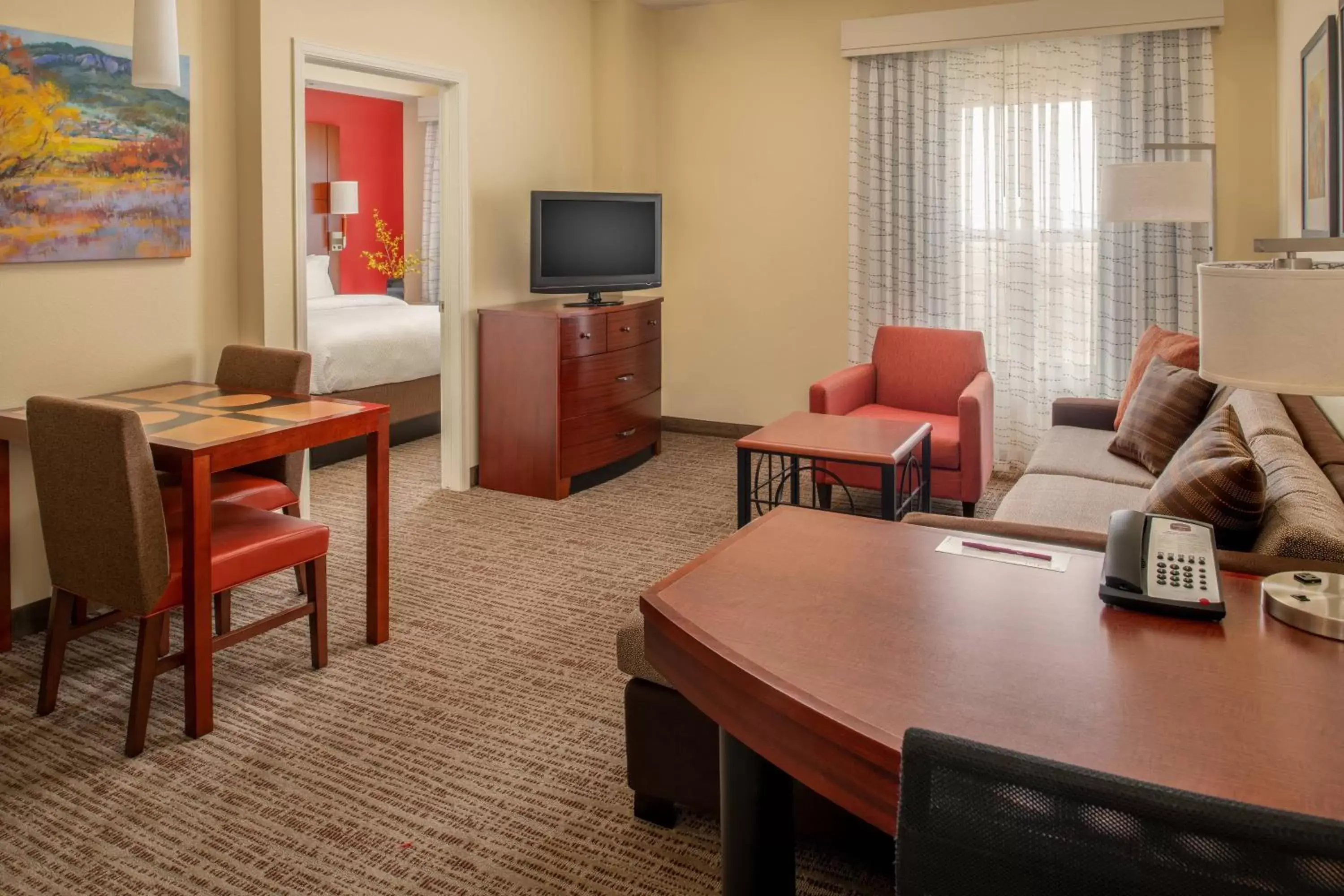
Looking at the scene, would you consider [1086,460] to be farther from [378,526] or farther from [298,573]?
[298,573]

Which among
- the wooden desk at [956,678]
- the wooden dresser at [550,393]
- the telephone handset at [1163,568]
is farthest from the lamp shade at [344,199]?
the telephone handset at [1163,568]

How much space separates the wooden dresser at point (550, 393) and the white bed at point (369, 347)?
3.02ft

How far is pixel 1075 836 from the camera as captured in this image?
78cm

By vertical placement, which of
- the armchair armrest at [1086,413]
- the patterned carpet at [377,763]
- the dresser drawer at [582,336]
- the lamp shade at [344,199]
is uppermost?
the lamp shade at [344,199]

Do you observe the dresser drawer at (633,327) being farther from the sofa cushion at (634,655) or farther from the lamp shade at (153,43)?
the sofa cushion at (634,655)

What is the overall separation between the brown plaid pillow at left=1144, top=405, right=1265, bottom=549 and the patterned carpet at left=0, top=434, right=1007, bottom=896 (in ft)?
3.37

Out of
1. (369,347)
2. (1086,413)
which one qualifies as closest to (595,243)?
(369,347)

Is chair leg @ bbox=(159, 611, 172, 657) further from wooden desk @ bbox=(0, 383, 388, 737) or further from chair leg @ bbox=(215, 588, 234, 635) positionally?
wooden desk @ bbox=(0, 383, 388, 737)

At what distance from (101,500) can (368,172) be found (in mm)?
7056

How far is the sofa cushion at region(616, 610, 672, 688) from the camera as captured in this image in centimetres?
223

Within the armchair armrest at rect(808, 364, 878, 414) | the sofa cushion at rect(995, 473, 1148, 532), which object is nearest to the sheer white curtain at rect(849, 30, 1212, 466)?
the armchair armrest at rect(808, 364, 878, 414)

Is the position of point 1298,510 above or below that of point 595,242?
below

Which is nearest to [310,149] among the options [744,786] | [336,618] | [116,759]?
[336,618]

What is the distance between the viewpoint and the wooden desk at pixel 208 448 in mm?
2723
